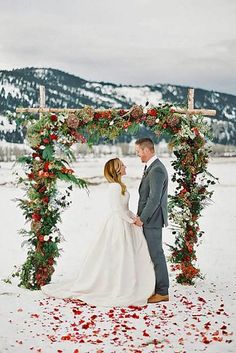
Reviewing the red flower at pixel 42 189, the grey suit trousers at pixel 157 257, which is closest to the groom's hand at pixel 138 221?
the grey suit trousers at pixel 157 257

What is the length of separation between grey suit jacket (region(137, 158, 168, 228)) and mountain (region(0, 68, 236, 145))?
75.2ft

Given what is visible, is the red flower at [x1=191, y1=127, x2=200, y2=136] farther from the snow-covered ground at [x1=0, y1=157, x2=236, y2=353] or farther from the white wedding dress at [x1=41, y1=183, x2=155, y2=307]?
the snow-covered ground at [x1=0, y1=157, x2=236, y2=353]

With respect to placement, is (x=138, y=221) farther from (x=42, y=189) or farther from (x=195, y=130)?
(x=195, y=130)

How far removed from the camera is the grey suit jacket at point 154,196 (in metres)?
7.96

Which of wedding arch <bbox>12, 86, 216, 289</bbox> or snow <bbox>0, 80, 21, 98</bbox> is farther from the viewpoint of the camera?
snow <bbox>0, 80, 21, 98</bbox>

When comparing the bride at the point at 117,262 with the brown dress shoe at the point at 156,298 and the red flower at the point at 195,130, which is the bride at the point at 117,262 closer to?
the brown dress shoe at the point at 156,298

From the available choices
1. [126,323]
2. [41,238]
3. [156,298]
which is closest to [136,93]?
[41,238]

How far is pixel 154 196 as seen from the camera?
795cm

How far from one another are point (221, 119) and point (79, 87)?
11.2m

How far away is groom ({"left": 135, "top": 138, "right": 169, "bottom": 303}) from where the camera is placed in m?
8.02

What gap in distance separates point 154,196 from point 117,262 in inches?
46.5

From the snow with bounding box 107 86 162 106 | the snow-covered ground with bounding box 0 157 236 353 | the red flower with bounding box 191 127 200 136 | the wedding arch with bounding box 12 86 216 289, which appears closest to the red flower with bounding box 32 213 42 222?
the wedding arch with bounding box 12 86 216 289

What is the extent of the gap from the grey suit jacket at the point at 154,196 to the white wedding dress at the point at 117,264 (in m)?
0.25

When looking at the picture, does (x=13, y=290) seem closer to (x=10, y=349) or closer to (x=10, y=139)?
(x=10, y=349)
